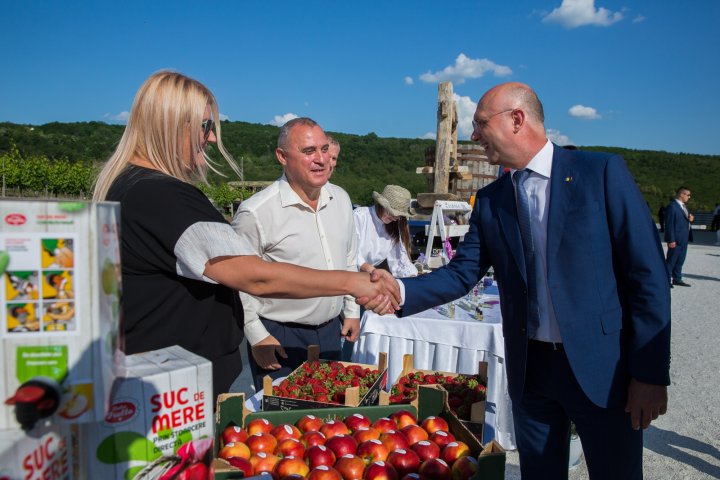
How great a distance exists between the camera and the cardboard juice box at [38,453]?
2.76 feet

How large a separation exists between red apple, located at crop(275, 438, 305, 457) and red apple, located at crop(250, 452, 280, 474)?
50 millimetres

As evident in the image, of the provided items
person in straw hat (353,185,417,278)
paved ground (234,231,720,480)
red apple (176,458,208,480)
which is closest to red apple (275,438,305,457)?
red apple (176,458,208,480)

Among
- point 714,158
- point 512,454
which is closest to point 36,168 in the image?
point 512,454

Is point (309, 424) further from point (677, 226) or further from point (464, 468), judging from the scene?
point (677, 226)

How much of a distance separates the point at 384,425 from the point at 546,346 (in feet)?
2.49

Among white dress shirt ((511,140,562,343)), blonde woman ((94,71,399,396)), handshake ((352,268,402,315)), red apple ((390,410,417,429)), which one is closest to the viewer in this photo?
blonde woman ((94,71,399,396))

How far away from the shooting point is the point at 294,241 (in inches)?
123

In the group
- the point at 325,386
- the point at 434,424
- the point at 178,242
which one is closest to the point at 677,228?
the point at 325,386

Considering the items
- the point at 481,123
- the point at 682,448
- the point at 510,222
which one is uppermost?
the point at 481,123

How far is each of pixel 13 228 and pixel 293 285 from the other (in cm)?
111

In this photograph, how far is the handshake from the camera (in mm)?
2492

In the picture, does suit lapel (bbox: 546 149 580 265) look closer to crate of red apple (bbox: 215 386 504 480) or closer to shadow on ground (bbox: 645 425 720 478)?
crate of red apple (bbox: 215 386 504 480)

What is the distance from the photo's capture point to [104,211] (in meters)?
0.94

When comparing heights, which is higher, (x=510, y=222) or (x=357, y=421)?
(x=510, y=222)
